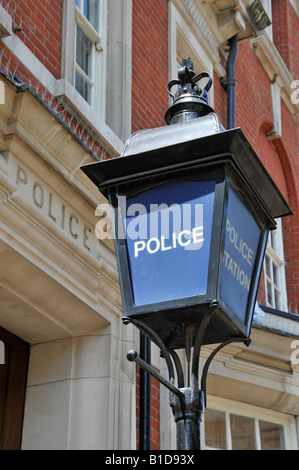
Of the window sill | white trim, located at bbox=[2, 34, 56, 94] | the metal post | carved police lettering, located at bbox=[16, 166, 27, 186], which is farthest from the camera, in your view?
the window sill

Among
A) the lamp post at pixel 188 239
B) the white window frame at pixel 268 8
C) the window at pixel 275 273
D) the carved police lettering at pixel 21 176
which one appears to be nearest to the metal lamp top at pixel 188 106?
the lamp post at pixel 188 239

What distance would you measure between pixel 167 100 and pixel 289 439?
3449 millimetres

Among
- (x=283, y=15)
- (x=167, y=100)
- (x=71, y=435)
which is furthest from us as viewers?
(x=283, y=15)

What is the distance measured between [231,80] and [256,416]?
13.3ft

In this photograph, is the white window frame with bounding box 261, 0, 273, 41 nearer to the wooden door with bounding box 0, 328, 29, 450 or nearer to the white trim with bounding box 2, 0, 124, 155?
the white trim with bounding box 2, 0, 124, 155

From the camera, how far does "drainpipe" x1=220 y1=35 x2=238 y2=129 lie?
10242mm

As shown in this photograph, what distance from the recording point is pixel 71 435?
19.7 ft

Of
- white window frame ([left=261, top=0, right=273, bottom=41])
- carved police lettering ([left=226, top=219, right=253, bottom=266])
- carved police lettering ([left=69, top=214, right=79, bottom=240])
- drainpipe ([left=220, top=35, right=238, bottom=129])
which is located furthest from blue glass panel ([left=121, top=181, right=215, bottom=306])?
white window frame ([left=261, top=0, right=273, bottom=41])

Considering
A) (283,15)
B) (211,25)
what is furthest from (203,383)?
(283,15)

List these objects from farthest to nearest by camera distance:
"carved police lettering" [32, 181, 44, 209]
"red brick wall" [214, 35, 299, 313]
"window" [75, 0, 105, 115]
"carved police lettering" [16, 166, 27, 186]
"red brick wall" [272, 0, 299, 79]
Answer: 1. "red brick wall" [272, 0, 299, 79]
2. "red brick wall" [214, 35, 299, 313]
3. "window" [75, 0, 105, 115]
4. "carved police lettering" [32, 181, 44, 209]
5. "carved police lettering" [16, 166, 27, 186]

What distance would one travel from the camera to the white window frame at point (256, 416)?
8156mm

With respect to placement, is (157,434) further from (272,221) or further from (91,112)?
(272,221)

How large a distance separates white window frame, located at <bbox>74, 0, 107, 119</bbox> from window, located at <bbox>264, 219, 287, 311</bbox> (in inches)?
146

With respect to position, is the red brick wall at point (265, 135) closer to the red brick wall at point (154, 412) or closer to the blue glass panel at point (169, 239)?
the red brick wall at point (154, 412)
